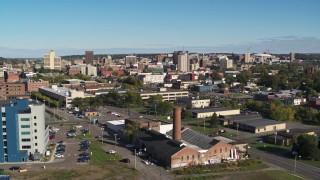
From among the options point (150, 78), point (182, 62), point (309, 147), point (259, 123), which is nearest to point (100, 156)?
point (309, 147)

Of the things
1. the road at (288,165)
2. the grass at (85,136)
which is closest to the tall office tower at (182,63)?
the grass at (85,136)

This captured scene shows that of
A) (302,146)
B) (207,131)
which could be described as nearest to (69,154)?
(207,131)

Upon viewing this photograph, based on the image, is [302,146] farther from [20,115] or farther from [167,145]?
[20,115]

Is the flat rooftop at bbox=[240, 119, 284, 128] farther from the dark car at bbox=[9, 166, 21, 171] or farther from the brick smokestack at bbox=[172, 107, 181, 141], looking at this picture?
the dark car at bbox=[9, 166, 21, 171]

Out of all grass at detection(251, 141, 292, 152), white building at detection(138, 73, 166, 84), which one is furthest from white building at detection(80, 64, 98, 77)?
grass at detection(251, 141, 292, 152)

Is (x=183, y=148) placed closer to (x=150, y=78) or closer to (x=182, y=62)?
(x=150, y=78)
